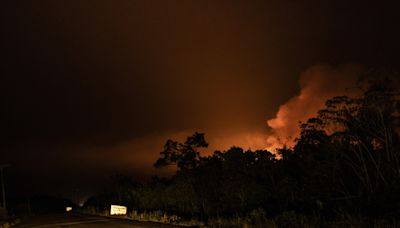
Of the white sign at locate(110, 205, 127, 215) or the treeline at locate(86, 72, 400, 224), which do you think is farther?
the white sign at locate(110, 205, 127, 215)

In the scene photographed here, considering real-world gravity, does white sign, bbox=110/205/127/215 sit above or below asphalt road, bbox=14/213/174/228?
above

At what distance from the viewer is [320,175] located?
26.9 meters

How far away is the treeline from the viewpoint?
79.6 ft

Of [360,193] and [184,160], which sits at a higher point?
[184,160]

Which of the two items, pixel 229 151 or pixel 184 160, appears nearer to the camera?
pixel 229 151

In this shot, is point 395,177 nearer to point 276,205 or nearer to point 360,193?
point 360,193

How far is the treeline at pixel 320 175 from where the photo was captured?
79.6 feet

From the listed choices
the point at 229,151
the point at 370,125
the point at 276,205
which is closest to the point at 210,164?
the point at 229,151

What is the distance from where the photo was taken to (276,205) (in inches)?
1158

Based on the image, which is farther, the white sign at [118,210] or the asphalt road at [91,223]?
the white sign at [118,210]

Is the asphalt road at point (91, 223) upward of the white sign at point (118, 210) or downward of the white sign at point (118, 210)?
downward

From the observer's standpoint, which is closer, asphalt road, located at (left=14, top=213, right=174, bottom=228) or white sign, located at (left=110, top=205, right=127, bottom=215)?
asphalt road, located at (left=14, top=213, right=174, bottom=228)

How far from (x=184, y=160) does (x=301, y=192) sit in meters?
17.2

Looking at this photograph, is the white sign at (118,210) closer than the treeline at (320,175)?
No
